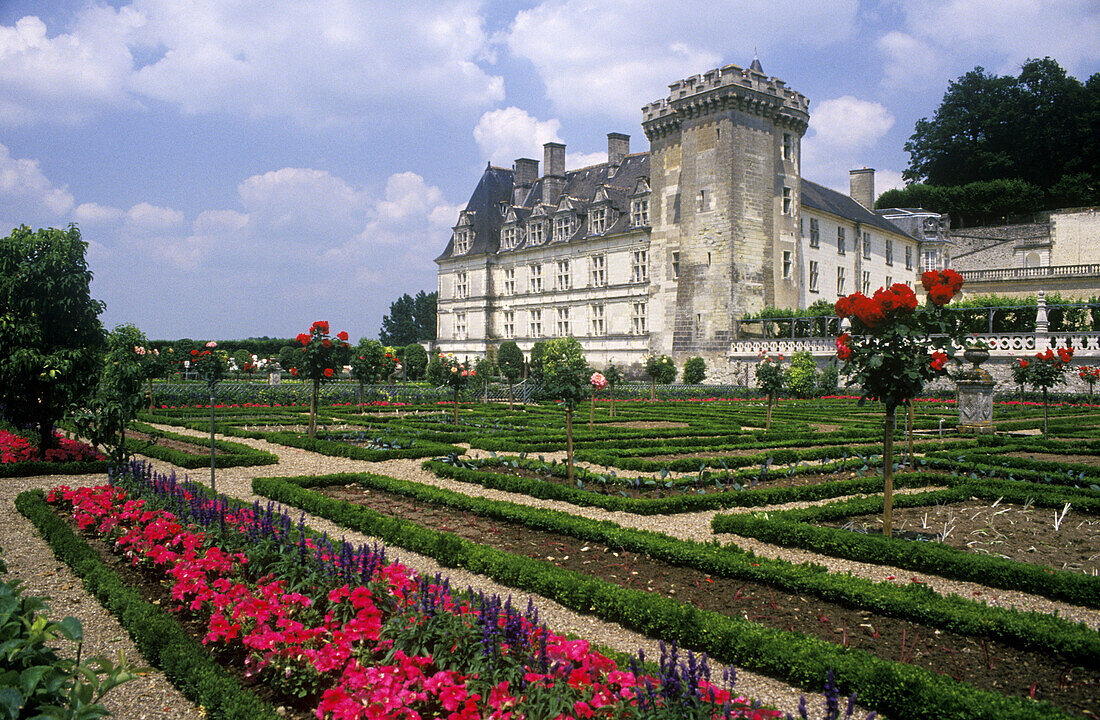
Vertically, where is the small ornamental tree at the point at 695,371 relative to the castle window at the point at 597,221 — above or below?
below

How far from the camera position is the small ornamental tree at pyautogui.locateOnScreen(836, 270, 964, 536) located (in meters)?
7.71

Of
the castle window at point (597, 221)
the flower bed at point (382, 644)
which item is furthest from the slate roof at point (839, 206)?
the flower bed at point (382, 644)

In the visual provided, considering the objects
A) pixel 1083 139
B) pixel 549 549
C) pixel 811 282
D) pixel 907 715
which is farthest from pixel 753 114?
pixel 907 715

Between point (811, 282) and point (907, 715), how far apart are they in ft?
133

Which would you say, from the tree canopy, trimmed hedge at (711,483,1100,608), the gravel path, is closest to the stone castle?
the tree canopy

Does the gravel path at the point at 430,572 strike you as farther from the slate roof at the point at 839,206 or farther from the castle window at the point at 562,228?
the castle window at the point at 562,228

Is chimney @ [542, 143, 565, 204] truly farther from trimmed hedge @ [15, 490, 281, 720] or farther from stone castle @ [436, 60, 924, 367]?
trimmed hedge @ [15, 490, 281, 720]

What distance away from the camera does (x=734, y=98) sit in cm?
3778

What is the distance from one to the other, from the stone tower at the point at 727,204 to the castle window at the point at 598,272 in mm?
5335

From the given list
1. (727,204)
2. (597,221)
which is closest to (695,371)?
(727,204)

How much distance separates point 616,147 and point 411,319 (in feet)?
170

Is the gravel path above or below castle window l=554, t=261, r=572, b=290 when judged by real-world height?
below

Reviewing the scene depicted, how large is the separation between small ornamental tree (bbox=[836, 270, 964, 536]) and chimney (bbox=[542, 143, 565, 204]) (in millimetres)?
43732

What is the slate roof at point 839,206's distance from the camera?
43688mm
